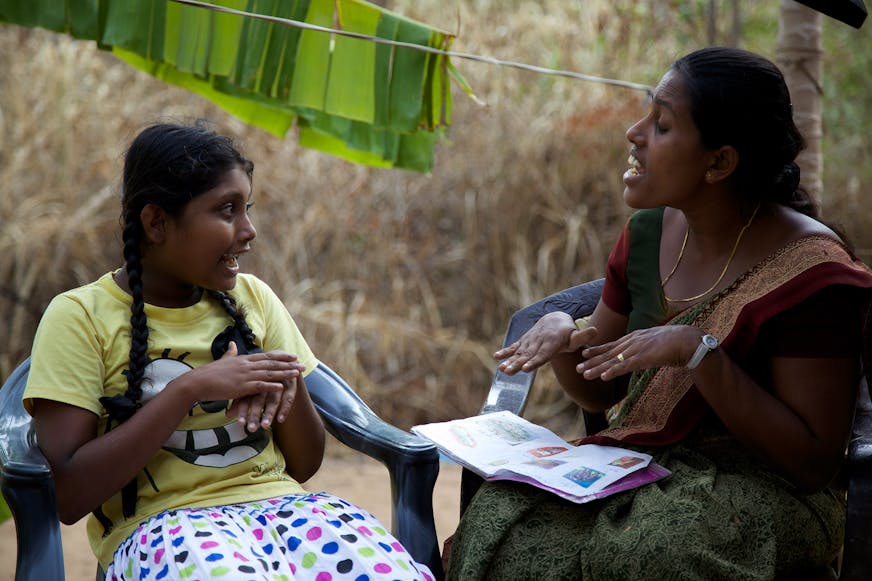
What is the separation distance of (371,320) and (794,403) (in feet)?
13.7

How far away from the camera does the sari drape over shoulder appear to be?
2.08 meters

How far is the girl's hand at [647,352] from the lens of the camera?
219 cm

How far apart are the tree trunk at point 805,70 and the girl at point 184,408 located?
7.27 feet

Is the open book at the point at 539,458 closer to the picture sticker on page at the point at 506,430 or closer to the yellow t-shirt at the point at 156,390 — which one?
the picture sticker on page at the point at 506,430

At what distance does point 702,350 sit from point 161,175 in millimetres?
1265

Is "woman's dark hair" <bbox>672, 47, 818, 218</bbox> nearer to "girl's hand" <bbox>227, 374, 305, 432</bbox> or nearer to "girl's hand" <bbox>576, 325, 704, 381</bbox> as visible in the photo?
"girl's hand" <bbox>576, 325, 704, 381</bbox>

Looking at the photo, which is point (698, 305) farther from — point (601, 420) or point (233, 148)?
point (233, 148)

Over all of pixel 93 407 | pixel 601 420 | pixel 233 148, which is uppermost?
pixel 233 148

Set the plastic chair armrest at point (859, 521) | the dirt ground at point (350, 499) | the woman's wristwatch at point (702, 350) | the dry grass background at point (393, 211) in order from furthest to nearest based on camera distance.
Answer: the dry grass background at point (393, 211) < the dirt ground at point (350, 499) < the woman's wristwatch at point (702, 350) < the plastic chair armrest at point (859, 521)

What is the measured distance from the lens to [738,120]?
92.7 inches

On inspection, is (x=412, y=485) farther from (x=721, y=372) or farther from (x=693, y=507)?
(x=721, y=372)

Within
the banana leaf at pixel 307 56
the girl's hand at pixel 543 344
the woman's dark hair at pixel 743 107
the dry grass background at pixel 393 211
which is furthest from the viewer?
the dry grass background at pixel 393 211

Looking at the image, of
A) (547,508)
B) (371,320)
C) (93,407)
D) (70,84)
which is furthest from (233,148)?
(70,84)

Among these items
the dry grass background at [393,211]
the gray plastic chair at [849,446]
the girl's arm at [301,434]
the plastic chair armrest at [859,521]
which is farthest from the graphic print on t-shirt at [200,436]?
the dry grass background at [393,211]
